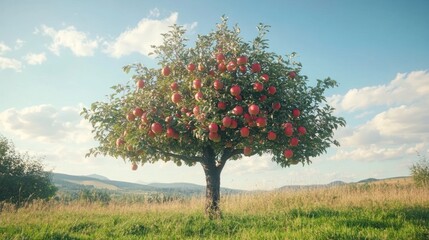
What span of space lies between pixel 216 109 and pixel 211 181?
413 cm

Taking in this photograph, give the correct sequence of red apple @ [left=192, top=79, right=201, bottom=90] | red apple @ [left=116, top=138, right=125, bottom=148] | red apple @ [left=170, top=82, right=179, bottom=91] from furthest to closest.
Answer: red apple @ [left=116, top=138, right=125, bottom=148], red apple @ [left=170, top=82, right=179, bottom=91], red apple @ [left=192, top=79, right=201, bottom=90]

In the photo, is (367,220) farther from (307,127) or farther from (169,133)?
(169,133)

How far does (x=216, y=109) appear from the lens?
9.91 meters

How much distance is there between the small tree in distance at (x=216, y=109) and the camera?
10062 mm


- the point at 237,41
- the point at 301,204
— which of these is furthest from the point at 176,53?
the point at 301,204

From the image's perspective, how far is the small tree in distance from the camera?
10.1 m

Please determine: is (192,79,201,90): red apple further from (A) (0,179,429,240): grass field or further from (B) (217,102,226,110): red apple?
(A) (0,179,429,240): grass field

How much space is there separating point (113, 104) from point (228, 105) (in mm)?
4668

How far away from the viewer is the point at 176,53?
39.5 ft

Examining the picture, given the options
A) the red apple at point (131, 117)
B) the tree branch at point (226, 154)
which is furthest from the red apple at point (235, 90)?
the red apple at point (131, 117)

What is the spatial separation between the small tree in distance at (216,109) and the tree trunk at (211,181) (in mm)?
55

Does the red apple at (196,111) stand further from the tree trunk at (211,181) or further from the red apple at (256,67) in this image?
the tree trunk at (211,181)

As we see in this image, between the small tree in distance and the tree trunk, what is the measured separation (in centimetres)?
6

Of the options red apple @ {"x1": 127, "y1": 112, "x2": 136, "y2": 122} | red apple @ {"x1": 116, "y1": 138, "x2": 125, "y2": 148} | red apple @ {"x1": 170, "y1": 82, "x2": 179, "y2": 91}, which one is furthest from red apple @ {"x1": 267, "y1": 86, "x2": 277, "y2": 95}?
red apple @ {"x1": 116, "y1": 138, "x2": 125, "y2": 148}
